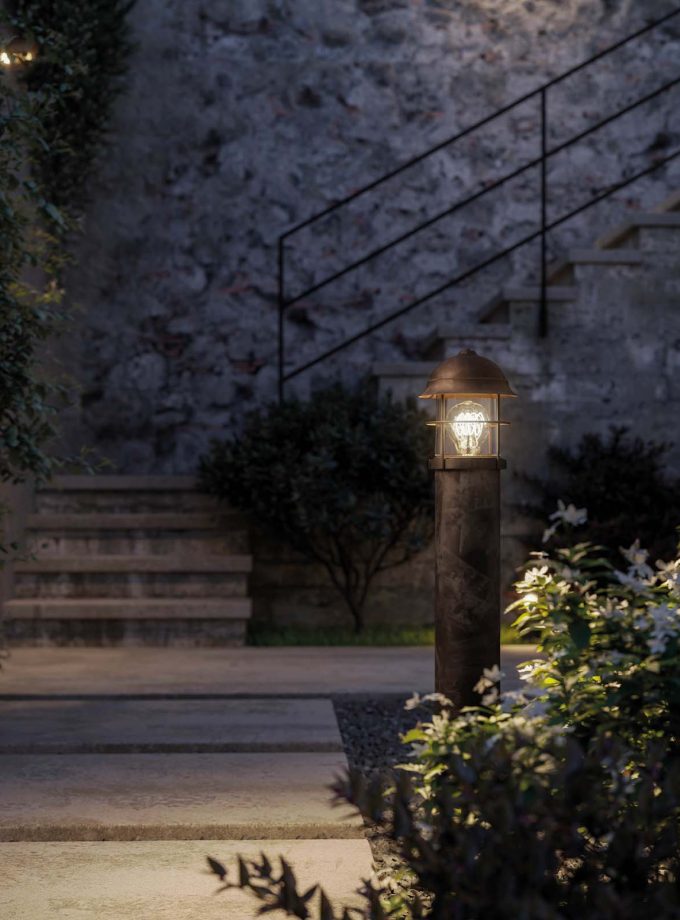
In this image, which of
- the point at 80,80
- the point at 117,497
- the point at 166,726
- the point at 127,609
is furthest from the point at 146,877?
the point at 80,80

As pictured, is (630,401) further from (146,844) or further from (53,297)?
(146,844)

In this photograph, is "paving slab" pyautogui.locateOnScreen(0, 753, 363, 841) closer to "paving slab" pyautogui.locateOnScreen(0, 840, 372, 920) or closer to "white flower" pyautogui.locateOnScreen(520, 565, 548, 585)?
"paving slab" pyautogui.locateOnScreen(0, 840, 372, 920)

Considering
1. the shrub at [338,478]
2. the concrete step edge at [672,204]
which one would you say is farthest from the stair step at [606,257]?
the shrub at [338,478]

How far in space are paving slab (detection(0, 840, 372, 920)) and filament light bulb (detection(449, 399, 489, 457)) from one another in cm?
105

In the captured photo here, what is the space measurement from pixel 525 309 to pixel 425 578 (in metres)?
1.71

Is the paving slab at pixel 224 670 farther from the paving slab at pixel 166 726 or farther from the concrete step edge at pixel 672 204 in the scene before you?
the concrete step edge at pixel 672 204

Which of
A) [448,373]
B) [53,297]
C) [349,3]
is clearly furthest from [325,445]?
[349,3]

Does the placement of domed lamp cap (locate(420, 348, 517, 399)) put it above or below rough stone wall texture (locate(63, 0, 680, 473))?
below

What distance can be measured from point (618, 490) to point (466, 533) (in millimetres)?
3893

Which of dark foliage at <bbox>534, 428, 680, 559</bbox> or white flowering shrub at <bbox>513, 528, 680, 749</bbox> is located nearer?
white flowering shrub at <bbox>513, 528, 680, 749</bbox>

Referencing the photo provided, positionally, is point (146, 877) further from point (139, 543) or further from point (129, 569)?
point (139, 543)

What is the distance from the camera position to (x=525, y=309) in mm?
6863

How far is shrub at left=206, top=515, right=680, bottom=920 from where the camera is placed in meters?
1.48

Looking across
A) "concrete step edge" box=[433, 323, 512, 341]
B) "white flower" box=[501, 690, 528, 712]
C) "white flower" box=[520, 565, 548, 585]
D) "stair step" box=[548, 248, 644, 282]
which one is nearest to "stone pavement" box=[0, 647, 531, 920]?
"white flower" box=[501, 690, 528, 712]
